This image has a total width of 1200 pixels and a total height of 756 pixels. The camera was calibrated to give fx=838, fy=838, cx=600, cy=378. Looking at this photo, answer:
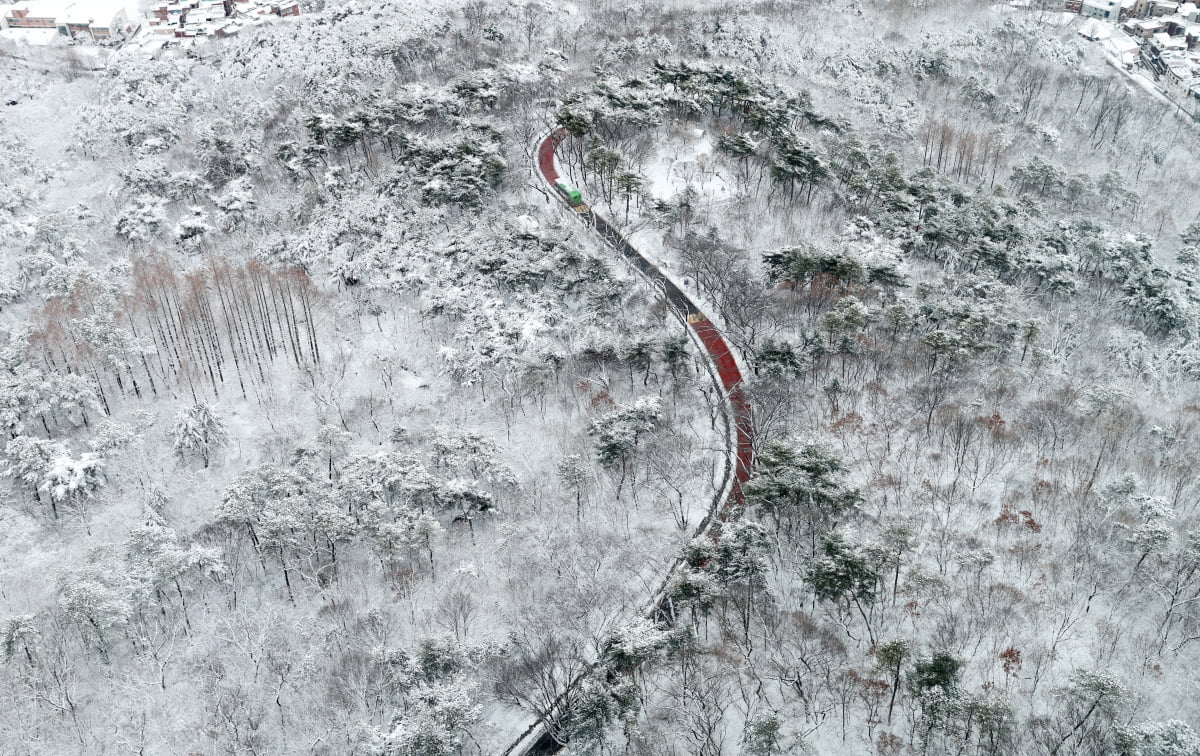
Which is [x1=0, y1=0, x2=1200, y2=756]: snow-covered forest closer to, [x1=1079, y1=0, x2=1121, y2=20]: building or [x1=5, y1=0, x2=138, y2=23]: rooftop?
[x1=5, y1=0, x2=138, y2=23]: rooftop

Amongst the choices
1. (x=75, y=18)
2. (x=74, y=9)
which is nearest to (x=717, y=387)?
(x=75, y=18)

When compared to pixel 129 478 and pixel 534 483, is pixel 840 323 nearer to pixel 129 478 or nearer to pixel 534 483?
pixel 534 483

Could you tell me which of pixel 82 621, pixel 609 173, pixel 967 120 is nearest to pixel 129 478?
pixel 82 621

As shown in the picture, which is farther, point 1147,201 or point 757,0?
point 757,0

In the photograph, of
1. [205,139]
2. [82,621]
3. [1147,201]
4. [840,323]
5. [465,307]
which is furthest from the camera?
[1147,201]

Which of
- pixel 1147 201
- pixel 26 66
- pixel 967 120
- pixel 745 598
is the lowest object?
pixel 745 598

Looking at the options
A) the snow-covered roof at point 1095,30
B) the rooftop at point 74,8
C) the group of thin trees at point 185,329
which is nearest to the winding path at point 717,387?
the group of thin trees at point 185,329
